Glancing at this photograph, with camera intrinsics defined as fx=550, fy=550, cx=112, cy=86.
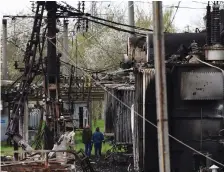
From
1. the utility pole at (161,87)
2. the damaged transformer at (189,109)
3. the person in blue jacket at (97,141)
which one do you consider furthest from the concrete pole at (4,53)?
the utility pole at (161,87)

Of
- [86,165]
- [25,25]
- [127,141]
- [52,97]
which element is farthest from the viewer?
[25,25]

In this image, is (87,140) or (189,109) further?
(87,140)

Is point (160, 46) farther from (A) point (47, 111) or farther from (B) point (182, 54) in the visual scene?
(A) point (47, 111)

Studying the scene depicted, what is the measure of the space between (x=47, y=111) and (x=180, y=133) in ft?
14.9

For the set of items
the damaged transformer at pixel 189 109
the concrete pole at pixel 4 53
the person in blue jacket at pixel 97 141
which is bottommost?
the person in blue jacket at pixel 97 141

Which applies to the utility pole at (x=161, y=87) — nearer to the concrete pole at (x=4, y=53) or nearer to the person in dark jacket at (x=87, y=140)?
the person in dark jacket at (x=87, y=140)

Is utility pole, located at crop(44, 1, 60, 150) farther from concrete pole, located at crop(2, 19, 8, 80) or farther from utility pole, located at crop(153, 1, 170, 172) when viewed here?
concrete pole, located at crop(2, 19, 8, 80)

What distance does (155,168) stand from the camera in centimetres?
1395

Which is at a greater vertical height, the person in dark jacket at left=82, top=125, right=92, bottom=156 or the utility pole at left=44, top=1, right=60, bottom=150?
the utility pole at left=44, top=1, right=60, bottom=150

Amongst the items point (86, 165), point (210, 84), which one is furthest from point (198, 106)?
point (86, 165)

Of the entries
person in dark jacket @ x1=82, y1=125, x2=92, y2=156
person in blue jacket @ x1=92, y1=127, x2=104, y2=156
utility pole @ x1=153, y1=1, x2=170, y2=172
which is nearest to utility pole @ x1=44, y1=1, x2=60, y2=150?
person in blue jacket @ x1=92, y1=127, x2=104, y2=156

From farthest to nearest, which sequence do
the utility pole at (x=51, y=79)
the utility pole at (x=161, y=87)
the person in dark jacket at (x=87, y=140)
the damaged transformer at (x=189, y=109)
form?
the person in dark jacket at (x=87, y=140) < the utility pole at (x=51, y=79) < the damaged transformer at (x=189, y=109) < the utility pole at (x=161, y=87)

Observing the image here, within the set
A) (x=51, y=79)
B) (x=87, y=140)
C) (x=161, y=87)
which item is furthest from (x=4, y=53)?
(x=161, y=87)

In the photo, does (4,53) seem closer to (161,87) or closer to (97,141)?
(97,141)
